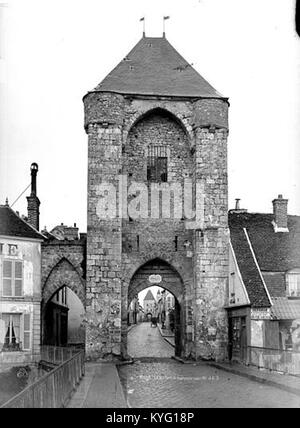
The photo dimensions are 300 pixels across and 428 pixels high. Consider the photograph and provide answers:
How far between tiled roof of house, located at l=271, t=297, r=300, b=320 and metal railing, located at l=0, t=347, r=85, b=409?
34.8 ft

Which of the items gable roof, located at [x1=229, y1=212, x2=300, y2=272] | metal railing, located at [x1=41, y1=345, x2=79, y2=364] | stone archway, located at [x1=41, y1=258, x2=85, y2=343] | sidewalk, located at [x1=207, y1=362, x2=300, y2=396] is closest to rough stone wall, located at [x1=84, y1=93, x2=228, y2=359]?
stone archway, located at [x1=41, y1=258, x2=85, y2=343]

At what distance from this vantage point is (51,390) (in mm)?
11102

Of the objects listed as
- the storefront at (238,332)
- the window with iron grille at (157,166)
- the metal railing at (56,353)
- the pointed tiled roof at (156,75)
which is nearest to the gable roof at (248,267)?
the storefront at (238,332)

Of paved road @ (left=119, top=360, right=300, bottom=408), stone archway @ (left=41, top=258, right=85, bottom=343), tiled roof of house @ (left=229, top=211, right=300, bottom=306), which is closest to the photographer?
paved road @ (left=119, top=360, right=300, bottom=408)

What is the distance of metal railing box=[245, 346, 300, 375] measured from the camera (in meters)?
18.2

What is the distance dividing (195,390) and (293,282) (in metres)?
11.4

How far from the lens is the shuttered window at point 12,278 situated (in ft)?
89.6

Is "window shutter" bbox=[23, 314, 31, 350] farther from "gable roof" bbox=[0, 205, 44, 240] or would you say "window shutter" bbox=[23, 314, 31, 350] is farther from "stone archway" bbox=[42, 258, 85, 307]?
"gable roof" bbox=[0, 205, 44, 240]

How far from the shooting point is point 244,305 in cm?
2505

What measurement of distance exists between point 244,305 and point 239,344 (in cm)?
183

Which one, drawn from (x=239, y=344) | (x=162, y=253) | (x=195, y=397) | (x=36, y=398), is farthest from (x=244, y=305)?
(x=36, y=398)
